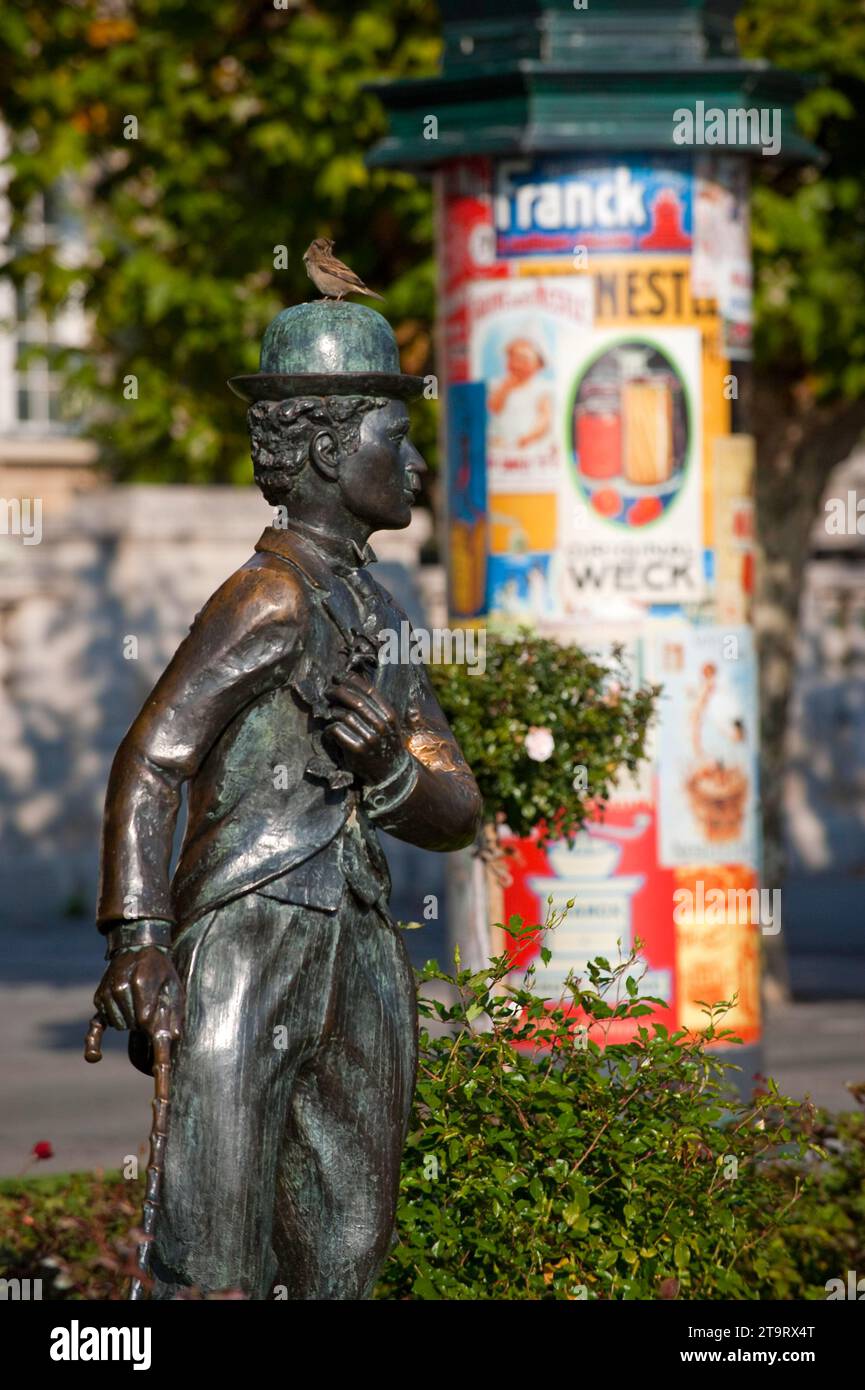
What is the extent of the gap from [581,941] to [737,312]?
92.6 inches

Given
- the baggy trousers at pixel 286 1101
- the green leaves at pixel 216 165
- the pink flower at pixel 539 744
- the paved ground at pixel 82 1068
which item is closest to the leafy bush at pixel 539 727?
the pink flower at pixel 539 744

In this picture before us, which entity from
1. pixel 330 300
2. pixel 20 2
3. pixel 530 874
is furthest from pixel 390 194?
pixel 330 300

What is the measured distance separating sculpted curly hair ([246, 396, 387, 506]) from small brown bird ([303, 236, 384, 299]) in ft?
0.89

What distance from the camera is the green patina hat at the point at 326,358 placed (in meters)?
4.93

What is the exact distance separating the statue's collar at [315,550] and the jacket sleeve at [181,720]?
0.11 metres

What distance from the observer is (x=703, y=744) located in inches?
359

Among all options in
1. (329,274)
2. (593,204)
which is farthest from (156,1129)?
(593,204)

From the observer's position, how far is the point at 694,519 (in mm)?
9109

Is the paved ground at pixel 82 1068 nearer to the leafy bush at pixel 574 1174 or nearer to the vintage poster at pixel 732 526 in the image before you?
the vintage poster at pixel 732 526

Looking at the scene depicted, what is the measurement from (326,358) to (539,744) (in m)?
3.18

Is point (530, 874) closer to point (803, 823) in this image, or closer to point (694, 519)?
point (694, 519)

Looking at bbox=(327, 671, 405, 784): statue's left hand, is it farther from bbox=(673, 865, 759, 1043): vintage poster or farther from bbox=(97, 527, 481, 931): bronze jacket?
bbox=(673, 865, 759, 1043): vintage poster

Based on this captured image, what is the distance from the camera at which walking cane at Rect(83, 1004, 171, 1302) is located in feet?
14.7

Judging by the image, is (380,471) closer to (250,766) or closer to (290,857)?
(250,766)
